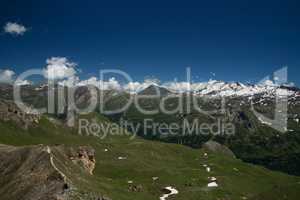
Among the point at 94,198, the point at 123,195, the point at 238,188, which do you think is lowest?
the point at 238,188

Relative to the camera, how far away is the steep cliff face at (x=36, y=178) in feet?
251

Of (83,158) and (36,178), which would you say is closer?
(36,178)

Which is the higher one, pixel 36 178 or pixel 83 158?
pixel 36 178

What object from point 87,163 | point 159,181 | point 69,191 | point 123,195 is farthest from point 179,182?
point 69,191

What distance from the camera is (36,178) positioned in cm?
8569

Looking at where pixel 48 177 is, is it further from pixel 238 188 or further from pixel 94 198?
pixel 238 188

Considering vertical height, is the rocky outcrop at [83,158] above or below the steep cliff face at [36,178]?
below

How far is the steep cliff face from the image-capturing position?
7638 cm

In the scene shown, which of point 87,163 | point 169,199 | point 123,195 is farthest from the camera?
point 87,163

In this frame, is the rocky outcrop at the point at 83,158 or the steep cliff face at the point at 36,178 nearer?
the steep cliff face at the point at 36,178

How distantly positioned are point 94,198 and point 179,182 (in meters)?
73.5

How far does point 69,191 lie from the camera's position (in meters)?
75.2

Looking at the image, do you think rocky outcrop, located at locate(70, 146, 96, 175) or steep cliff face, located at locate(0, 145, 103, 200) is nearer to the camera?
steep cliff face, located at locate(0, 145, 103, 200)

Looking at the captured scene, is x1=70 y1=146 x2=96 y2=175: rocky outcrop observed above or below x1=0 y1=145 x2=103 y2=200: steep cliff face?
below
